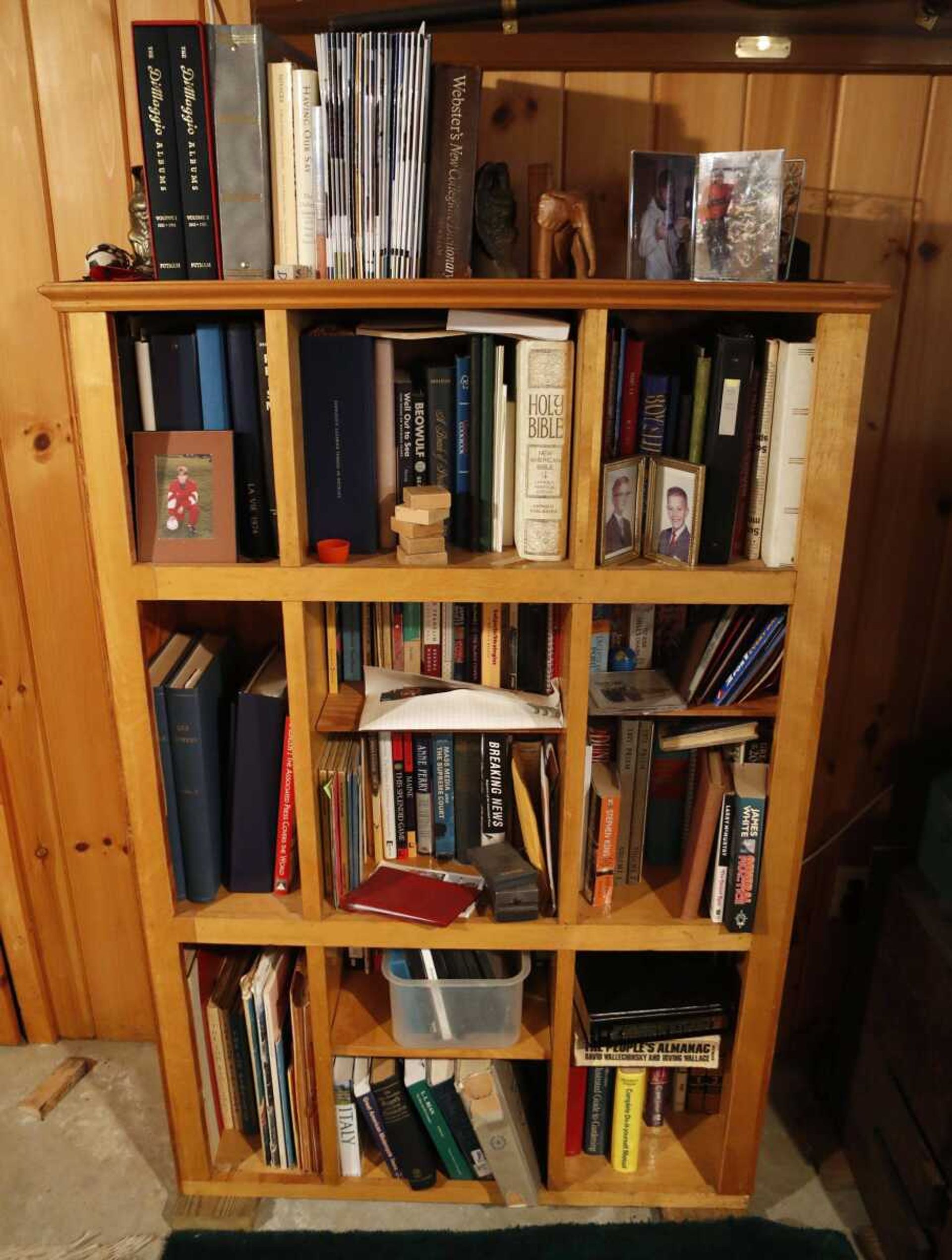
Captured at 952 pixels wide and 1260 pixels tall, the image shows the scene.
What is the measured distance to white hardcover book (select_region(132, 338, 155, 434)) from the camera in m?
1.31

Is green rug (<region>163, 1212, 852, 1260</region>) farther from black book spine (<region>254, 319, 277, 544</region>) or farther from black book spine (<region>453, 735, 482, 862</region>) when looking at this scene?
black book spine (<region>254, 319, 277, 544</region>)

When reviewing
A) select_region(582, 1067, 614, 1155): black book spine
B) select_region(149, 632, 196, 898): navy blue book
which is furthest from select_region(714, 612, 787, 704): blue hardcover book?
select_region(149, 632, 196, 898): navy blue book

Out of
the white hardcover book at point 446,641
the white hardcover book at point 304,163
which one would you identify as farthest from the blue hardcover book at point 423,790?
the white hardcover book at point 304,163

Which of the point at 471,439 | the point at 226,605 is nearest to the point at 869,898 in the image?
the point at 471,439

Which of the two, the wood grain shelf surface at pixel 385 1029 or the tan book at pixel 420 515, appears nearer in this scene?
the tan book at pixel 420 515

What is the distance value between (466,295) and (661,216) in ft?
0.98

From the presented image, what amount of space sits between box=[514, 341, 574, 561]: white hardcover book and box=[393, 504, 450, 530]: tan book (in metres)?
0.12

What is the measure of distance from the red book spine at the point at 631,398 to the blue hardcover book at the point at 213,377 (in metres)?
0.56

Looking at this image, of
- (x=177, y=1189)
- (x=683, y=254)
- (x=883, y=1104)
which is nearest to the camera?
(x=683, y=254)

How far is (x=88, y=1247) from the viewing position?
1634 millimetres

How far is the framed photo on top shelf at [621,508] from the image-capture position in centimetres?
133

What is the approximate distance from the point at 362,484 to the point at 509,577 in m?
0.25

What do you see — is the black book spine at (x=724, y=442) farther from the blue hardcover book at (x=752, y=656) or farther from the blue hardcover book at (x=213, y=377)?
the blue hardcover book at (x=213, y=377)

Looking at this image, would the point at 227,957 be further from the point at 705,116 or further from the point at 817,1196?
the point at 705,116
